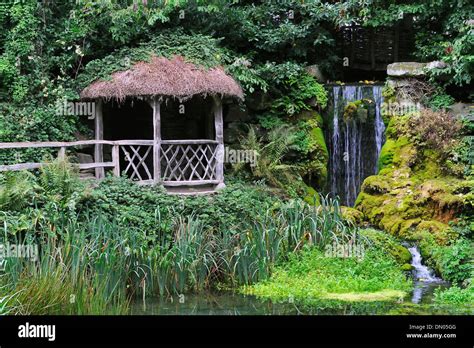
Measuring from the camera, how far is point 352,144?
641 inches

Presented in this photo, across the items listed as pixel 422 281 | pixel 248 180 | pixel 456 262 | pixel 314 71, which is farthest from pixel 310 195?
pixel 456 262

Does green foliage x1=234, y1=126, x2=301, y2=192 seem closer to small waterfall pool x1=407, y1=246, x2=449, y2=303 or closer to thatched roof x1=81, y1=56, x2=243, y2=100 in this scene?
thatched roof x1=81, y1=56, x2=243, y2=100

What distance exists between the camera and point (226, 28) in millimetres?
16688

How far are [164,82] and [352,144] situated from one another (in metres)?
5.13

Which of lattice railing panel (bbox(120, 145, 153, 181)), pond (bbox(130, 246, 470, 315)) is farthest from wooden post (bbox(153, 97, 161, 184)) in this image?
pond (bbox(130, 246, 470, 315))

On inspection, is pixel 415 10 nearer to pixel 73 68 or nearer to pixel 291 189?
pixel 291 189

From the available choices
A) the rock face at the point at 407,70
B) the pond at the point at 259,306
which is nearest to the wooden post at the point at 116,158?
the pond at the point at 259,306

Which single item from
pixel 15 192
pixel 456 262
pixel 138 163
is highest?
pixel 138 163

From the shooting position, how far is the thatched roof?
1348 cm

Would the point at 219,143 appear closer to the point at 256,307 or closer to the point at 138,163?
the point at 138,163

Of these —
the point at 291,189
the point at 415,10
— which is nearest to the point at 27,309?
the point at 291,189

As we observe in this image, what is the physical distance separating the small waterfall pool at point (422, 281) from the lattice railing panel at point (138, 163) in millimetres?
5266

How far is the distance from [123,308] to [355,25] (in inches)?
511

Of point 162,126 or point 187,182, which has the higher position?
point 162,126
